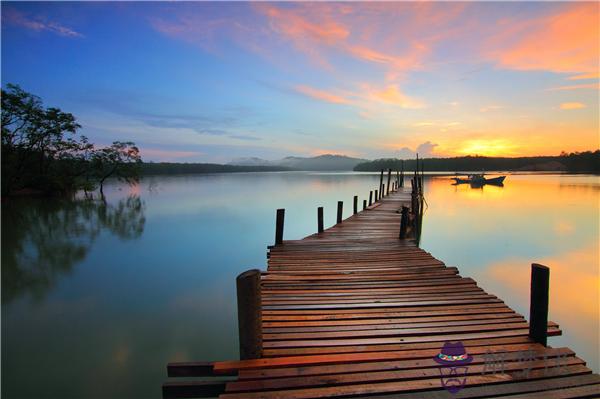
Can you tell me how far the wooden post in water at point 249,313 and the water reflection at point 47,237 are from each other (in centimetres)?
857

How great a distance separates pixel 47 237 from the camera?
16.8 meters

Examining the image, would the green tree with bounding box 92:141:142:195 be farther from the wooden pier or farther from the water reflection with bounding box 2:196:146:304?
the wooden pier

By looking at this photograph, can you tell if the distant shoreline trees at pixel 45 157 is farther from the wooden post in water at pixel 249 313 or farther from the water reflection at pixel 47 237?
the wooden post in water at pixel 249 313

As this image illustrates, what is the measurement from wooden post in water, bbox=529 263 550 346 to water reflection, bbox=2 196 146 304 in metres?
11.1

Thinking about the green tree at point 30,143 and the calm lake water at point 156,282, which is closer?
the calm lake water at point 156,282

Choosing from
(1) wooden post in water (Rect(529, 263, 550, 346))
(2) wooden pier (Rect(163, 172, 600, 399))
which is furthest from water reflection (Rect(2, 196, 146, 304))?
(1) wooden post in water (Rect(529, 263, 550, 346))

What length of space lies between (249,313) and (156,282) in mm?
8204

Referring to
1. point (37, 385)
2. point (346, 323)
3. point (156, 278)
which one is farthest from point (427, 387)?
point (156, 278)

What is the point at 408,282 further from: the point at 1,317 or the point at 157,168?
the point at 157,168

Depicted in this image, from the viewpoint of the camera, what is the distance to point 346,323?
403 centimetres

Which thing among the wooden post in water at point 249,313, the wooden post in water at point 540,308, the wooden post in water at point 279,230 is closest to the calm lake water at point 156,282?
the wooden post in water at point 279,230

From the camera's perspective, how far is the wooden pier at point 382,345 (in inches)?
114

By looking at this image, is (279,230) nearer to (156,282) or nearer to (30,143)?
(156,282)

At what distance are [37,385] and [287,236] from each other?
13656 mm
